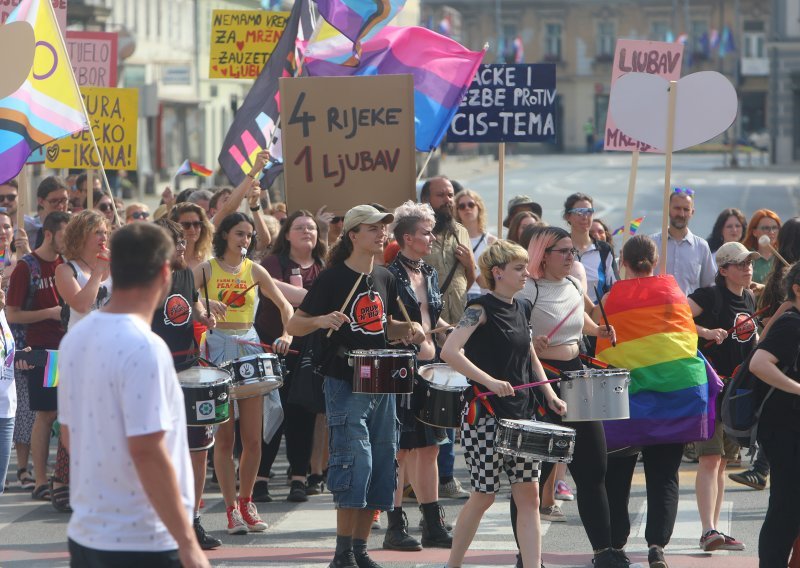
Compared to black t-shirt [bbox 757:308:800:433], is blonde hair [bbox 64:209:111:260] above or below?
above

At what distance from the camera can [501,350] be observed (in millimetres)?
6855

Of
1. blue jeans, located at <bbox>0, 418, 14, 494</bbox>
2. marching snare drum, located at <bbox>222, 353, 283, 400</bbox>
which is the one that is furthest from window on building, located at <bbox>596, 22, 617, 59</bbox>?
blue jeans, located at <bbox>0, 418, 14, 494</bbox>

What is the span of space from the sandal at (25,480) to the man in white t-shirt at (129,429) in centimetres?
561

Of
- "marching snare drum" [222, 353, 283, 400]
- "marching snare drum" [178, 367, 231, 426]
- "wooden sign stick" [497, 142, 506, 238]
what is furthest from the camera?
"wooden sign stick" [497, 142, 506, 238]

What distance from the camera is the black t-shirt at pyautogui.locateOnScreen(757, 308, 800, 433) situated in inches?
257

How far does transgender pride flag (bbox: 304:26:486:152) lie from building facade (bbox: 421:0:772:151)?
82383 mm

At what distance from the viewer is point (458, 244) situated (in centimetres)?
948

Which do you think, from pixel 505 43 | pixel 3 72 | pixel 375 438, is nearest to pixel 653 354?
pixel 375 438

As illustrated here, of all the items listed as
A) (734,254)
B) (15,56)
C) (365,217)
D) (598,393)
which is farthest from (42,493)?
(734,254)

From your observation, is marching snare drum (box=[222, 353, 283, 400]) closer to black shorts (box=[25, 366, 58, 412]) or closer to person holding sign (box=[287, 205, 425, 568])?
person holding sign (box=[287, 205, 425, 568])

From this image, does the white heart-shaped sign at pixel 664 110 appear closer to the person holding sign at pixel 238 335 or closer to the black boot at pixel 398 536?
the person holding sign at pixel 238 335

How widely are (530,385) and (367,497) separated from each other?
102 cm

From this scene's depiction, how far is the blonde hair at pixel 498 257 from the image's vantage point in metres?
6.89

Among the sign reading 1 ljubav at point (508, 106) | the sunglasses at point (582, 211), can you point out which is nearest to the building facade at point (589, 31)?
the sign reading 1 ljubav at point (508, 106)
